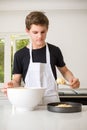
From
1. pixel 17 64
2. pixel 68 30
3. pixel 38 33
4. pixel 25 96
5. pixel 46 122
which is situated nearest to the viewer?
pixel 46 122

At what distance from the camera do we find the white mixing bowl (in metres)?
1.33

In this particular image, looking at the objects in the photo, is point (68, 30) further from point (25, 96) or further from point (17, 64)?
point (25, 96)

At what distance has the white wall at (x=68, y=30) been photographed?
178 inches

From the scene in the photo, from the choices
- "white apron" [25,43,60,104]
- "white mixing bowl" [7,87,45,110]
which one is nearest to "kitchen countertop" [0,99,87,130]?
"white mixing bowl" [7,87,45,110]

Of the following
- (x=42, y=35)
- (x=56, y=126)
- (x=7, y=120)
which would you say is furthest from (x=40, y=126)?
(x=42, y=35)

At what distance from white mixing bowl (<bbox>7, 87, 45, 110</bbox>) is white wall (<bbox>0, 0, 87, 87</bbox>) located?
10.4ft

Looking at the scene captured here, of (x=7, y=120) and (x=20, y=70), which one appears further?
(x=20, y=70)

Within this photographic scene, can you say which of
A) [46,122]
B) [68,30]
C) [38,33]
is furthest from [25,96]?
[68,30]

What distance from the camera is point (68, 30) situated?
179 inches

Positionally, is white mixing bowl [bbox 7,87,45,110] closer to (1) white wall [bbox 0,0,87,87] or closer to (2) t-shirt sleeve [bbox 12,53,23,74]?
(2) t-shirt sleeve [bbox 12,53,23,74]

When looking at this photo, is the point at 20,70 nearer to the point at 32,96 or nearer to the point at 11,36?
the point at 32,96

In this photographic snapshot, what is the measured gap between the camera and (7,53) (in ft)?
15.1

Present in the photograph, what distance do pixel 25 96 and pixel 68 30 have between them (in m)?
3.34

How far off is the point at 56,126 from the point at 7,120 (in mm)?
240
